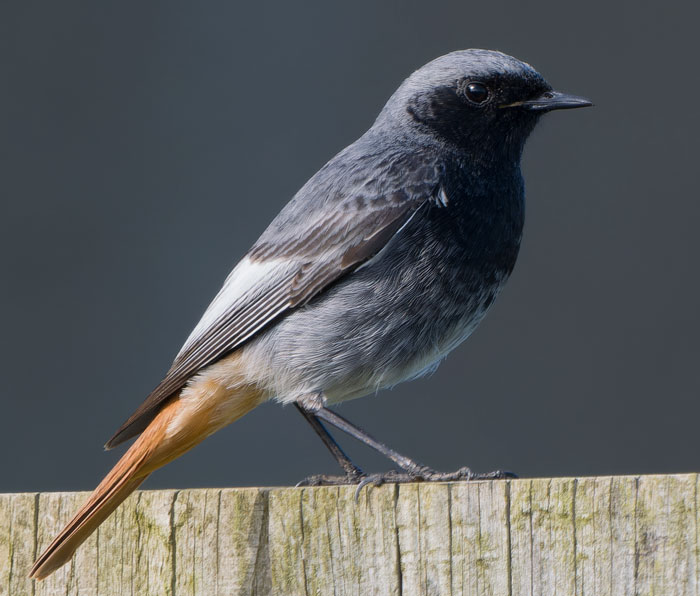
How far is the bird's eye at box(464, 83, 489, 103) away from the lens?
3.83m

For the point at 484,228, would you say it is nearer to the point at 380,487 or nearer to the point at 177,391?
the point at 177,391

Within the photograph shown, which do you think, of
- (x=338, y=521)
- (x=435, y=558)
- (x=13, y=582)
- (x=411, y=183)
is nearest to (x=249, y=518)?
(x=338, y=521)

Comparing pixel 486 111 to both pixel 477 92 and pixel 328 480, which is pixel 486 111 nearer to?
pixel 477 92

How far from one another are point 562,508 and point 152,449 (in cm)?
161

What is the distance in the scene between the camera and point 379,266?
3.39 m

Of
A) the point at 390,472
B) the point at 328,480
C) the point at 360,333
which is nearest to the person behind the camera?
the point at 390,472

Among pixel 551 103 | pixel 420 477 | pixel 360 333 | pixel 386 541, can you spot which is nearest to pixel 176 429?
pixel 360 333

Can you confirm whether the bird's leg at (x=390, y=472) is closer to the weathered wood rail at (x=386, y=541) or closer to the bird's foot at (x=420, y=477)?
the bird's foot at (x=420, y=477)

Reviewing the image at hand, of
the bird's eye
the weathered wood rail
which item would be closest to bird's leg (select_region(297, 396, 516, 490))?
the weathered wood rail

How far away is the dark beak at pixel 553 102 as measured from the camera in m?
3.76

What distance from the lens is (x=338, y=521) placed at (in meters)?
2.15

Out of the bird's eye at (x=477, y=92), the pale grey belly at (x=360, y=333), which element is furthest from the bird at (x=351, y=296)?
the bird's eye at (x=477, y=92)

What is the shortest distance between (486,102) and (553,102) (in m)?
0.26

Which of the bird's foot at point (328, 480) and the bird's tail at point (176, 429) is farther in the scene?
the bird's foot at point (328, 480)
